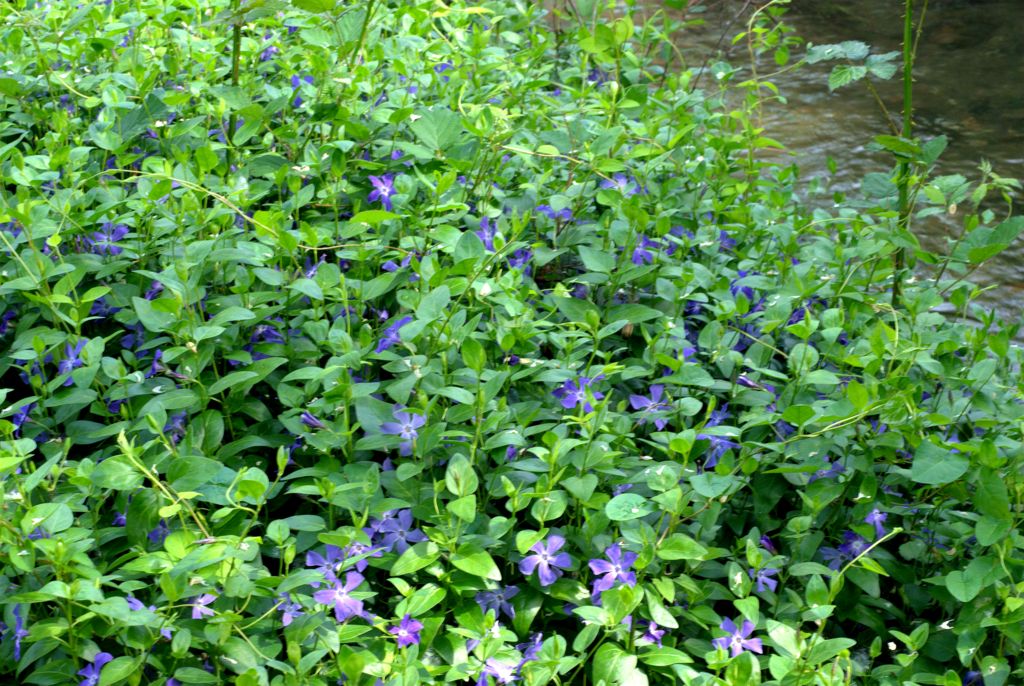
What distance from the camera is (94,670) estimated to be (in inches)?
58.2

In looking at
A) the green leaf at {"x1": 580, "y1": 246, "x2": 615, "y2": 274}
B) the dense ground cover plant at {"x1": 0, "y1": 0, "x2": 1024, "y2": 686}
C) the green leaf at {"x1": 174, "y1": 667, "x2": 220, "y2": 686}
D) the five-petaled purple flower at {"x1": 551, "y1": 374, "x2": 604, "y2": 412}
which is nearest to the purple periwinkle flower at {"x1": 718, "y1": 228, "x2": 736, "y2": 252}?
the dense ground cover plant at {"x1": 0, "y1": 0, "x2": 1024, "y2": 686}

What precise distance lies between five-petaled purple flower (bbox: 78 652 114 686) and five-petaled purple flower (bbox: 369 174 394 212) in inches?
44.9

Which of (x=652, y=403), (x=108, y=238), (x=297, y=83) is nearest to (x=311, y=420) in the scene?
(x=652, y=403)

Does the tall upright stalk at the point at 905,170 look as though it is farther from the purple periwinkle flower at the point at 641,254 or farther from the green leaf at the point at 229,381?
the green leaf at the point at 229,381

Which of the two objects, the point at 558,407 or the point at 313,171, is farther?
the point at 313,171

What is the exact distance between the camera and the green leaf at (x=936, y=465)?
1.68 metres

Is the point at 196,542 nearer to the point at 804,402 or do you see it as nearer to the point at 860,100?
the point at 804,402

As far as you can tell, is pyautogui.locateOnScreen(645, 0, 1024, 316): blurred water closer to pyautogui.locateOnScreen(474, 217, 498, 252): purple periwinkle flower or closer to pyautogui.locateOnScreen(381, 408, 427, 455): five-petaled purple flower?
pyautogui.locateOnScreen(474, 217, 498, 252): purple periwinkle flower

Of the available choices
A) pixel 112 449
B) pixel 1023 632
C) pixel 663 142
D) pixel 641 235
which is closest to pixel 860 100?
pixel 663 142

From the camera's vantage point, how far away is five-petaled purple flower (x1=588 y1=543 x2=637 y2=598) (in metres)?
1.63

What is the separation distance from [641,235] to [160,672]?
136cm

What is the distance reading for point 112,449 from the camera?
1827 mm

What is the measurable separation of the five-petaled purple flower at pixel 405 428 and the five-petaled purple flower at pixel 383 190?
664 mm

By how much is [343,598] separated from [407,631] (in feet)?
0.35
